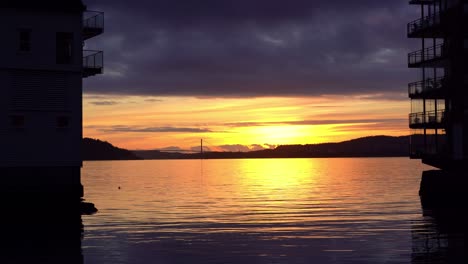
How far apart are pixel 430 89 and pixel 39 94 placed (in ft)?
121

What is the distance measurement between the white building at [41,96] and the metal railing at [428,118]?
33.5m

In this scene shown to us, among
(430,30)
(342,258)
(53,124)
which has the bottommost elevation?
(342,258)

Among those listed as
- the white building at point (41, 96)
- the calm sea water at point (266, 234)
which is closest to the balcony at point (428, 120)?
the calm sea water at point (266, 234)

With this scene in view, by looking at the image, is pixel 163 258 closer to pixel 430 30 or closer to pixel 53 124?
pixel 53 124

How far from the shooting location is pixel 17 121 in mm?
54250

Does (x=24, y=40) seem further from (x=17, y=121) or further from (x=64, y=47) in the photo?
(x=17, y=121)

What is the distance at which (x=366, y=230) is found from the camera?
4559 centimetres

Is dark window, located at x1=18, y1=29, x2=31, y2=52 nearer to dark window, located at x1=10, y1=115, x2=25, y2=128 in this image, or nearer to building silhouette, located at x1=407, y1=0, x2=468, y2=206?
dark window, located at x1=10, y1=115, x2=25, y2=128

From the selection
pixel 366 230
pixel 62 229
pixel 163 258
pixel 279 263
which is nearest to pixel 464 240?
pixel 366 230

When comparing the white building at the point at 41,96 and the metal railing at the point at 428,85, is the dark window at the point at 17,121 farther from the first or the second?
the metal railing at the point at 428,85

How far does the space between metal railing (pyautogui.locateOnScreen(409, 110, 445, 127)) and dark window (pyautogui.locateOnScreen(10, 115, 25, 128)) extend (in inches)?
1476

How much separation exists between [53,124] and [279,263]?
28.6 meters

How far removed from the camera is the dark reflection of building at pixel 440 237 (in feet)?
107

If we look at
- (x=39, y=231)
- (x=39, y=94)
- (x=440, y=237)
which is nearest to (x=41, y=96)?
(x=39, y=94)
